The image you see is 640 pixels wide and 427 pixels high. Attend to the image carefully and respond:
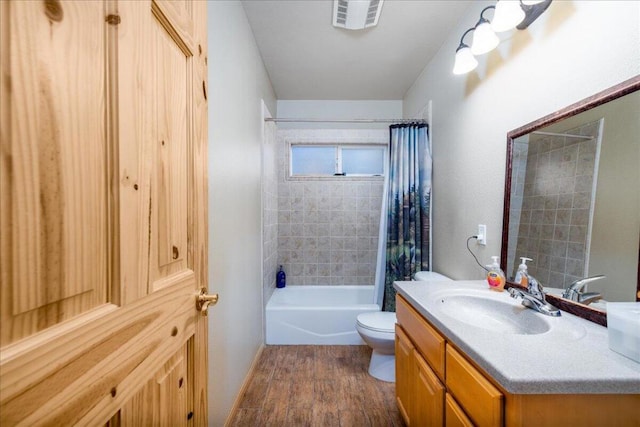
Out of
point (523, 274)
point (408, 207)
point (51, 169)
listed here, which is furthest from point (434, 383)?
point (408, 207)

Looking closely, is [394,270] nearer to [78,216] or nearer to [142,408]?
[142,408]

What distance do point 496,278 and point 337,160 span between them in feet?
7.32

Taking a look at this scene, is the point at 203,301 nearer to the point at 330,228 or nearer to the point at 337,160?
the point at 330,228

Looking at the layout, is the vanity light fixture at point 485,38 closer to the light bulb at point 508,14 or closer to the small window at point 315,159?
the light bulb at point 508,14

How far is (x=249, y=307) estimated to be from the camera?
194cm

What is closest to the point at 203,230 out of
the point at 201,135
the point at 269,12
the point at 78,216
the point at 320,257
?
the point at 201,135

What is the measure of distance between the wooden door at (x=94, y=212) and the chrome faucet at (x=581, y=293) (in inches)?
52.0

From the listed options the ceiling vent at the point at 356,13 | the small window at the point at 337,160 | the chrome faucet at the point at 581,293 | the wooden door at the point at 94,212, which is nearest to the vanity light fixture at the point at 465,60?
the ceiling vent at the point at 356,13

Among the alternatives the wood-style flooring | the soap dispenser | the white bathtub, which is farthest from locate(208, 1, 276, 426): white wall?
the soap dispenser

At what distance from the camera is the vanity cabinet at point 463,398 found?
0.64 metres

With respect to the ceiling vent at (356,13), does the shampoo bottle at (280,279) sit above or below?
below

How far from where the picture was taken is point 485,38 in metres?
1.33

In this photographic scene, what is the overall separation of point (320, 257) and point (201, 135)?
249 cm

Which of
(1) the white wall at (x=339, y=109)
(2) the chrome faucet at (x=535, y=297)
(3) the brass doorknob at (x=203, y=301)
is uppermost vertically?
(1) the white wall at (x=339, y=109)
